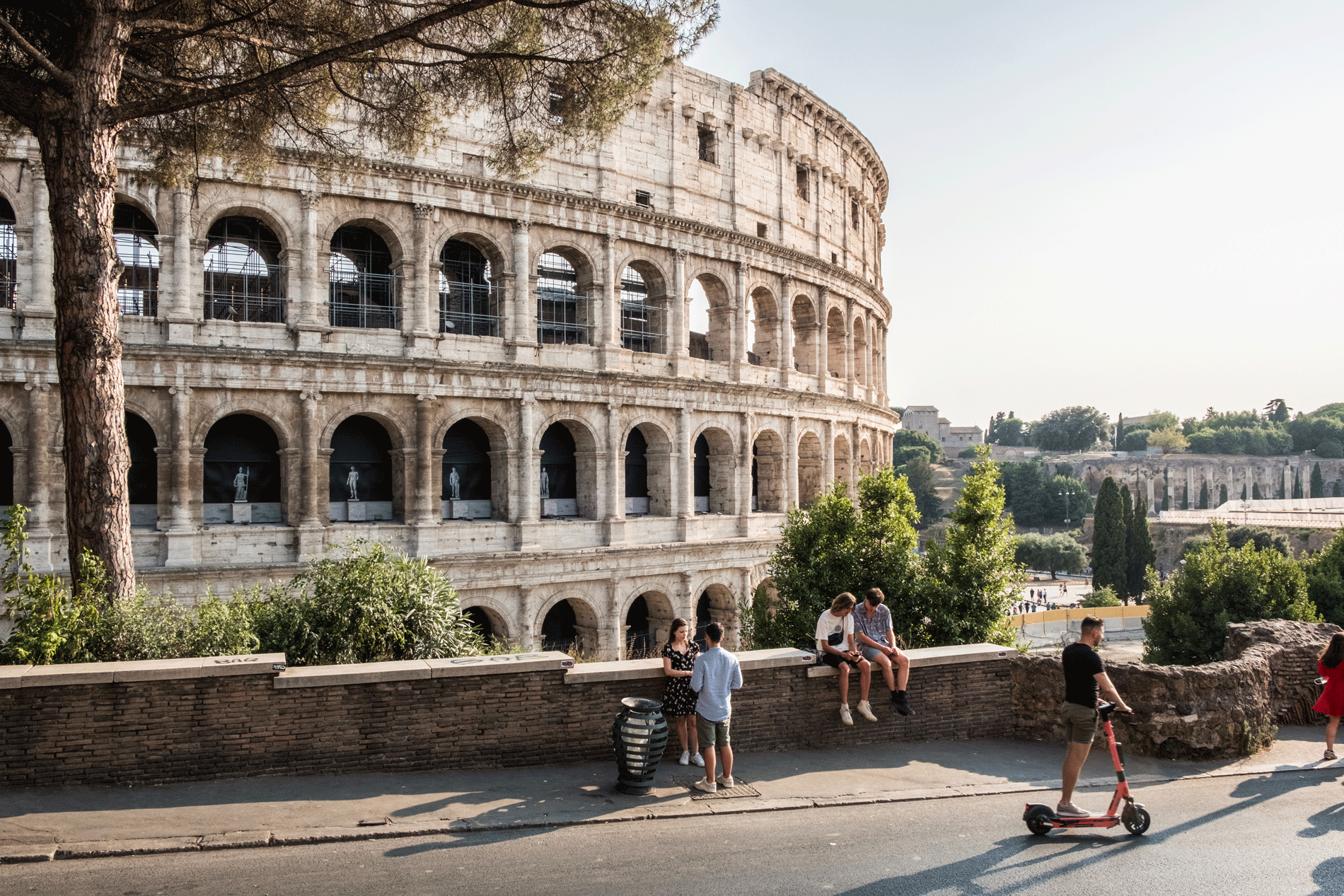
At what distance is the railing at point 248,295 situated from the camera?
19.8 metres

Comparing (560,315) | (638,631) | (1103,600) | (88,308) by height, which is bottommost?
(1103,600)

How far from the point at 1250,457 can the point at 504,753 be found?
142 m

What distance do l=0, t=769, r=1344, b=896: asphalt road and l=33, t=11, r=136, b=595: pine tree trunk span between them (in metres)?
4.43

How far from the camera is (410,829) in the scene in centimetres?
707

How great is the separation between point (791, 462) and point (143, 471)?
51.9ft

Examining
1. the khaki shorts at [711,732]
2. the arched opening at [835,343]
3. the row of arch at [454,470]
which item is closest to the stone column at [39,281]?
the row of arch at [454,470]

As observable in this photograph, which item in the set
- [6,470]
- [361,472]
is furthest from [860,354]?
[6,470]

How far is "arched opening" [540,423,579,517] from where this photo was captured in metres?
23.0

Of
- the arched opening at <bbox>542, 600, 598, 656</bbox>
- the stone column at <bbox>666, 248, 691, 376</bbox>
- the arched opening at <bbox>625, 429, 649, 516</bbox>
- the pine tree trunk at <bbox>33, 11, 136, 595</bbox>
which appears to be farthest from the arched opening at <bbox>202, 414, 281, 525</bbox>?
the pine tree trunk at <bbox>33, 11, 136, 595</bbox>

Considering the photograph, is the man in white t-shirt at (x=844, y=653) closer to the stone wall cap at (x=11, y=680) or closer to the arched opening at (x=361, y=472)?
the stone wall cap at (x=11, y=680)

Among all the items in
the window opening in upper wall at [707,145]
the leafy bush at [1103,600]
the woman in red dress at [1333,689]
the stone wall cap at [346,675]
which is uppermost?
the window opening in upper wall at [707,145]

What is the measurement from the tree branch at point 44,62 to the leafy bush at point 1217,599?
859 inches

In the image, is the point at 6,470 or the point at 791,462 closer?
the point at 6,470

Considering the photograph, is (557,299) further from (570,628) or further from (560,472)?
Answer: (570,628)
